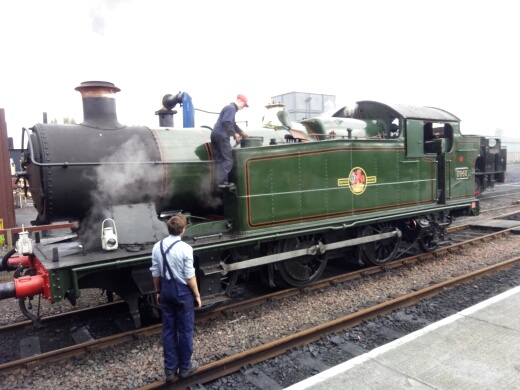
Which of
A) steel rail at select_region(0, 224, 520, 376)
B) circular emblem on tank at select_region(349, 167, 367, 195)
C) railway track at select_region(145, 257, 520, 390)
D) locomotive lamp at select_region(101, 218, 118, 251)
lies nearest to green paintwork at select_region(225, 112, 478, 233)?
circular emblem on tank at select_region(349, 167, 367, 195)

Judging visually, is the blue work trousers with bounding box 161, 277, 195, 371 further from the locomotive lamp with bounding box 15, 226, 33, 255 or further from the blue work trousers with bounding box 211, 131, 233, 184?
the blue work trousers with bounding box 211, 131, 233, 184

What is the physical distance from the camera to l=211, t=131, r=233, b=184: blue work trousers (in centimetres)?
550

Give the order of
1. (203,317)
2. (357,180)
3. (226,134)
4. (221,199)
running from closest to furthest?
(203,317)
(226,134)
(221,199)
(357,180)

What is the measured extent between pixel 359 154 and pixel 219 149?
2407 mm

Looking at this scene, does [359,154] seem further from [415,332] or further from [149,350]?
[149,350]

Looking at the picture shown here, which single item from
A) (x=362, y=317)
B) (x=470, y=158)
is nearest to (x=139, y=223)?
(x=362, y=317)

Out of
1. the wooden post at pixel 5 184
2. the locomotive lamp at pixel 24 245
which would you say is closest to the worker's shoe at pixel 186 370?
the locomotive lamp at pixel 24 245

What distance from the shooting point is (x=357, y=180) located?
22.0 feet

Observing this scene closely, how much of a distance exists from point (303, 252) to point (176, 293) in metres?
2.77

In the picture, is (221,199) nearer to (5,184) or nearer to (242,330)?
(242,330)

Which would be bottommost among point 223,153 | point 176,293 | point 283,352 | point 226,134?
point 283,352

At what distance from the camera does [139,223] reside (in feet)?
16.5

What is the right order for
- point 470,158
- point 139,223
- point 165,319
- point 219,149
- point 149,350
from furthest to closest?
1. point 470,158
2. point 219,149
3. point 139,223
4. point 149,350
5. point 165,319

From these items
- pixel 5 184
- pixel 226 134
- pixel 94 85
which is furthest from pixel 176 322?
pixel 5 184
